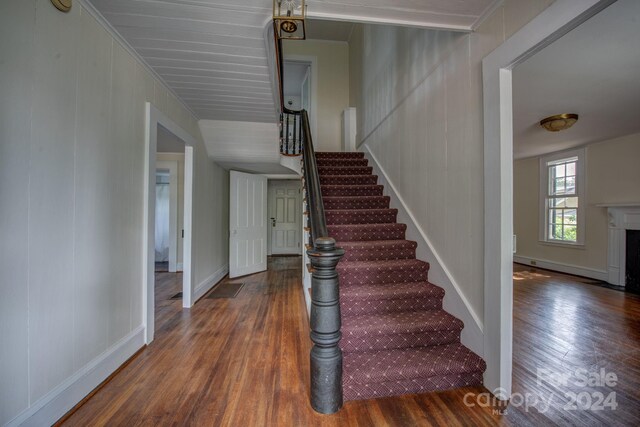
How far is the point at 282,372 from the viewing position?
188 cm

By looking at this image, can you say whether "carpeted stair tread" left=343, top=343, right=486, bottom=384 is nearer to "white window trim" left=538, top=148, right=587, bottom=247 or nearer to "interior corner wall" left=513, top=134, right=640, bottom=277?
"interior corner wall" left=513, top=134, right=640, bottom=277

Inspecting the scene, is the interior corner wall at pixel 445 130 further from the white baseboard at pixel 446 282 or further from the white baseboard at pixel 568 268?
the white baseboard at pixel 568 268

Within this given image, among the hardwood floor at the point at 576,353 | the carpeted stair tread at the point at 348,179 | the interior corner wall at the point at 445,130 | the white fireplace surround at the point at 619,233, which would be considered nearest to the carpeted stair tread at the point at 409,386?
the hardwood floor at the point at 576,353

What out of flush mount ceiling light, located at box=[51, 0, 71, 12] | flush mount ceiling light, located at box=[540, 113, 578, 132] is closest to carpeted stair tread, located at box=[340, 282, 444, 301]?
flush mount ceiling light, located at box=[51, 0, 71, 12]

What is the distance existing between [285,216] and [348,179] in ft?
13.0

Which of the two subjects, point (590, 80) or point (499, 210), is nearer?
point (499, 210)

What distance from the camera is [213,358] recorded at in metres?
2.09

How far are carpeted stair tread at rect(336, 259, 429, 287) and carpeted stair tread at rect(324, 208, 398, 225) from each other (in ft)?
2.30

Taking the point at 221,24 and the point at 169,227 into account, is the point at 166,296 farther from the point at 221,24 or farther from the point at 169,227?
the point at 221,24

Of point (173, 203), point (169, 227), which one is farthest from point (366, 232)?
point (169, 227)

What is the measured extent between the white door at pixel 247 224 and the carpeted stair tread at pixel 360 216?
228 cm

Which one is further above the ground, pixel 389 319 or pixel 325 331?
pixel 325 331

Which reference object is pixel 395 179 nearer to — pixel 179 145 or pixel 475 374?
pixel 475 374

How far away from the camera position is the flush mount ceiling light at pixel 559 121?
3.48 m
